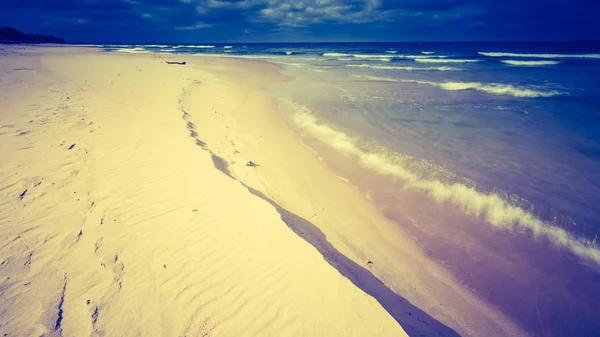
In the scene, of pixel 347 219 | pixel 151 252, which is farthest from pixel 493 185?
pixel 151 252

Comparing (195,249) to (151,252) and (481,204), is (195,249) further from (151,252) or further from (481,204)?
(481,204)

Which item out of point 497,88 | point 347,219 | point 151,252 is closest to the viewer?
point 151,252

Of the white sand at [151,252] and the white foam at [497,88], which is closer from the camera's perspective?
the white sand at [151,252]

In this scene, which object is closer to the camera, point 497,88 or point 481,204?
point 481,204

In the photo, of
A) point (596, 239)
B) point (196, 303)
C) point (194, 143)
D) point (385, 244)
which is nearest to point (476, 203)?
point (596, 239)

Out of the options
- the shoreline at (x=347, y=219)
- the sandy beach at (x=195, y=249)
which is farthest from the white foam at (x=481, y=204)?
the sandy beach at (x=195, y=249)

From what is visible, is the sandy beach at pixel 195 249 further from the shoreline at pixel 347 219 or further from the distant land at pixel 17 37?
the distant land at pixel 17 37

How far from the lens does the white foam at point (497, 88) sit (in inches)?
669

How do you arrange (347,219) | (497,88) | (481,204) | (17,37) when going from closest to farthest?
(347,219), (481,204), (497,88), (17,37)

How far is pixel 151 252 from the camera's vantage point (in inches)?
143

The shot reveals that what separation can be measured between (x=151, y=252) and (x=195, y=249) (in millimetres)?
515

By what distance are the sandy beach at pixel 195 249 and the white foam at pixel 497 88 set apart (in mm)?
15696

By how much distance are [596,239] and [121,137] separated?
9585 millimetres

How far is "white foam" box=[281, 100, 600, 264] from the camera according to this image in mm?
4703
